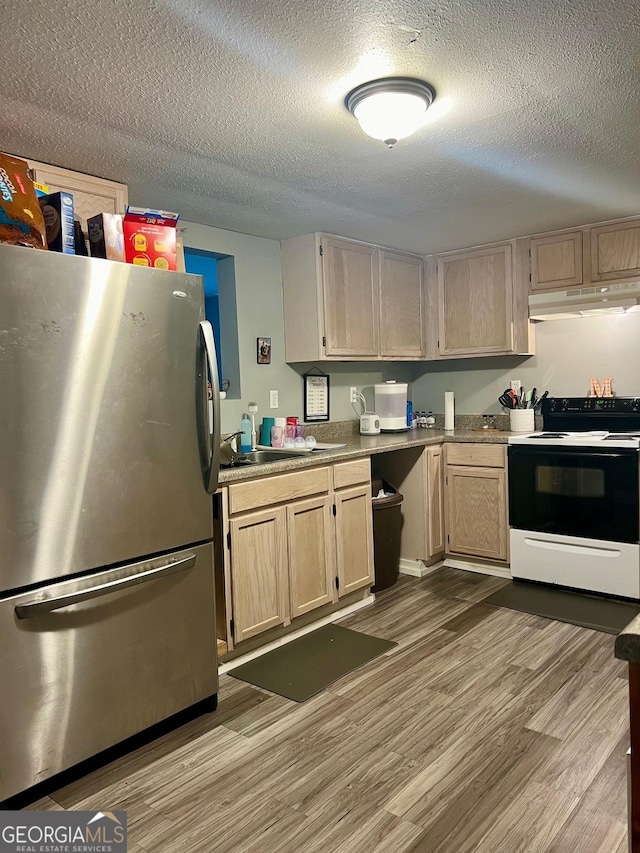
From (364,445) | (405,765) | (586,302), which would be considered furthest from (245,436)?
(586,302)

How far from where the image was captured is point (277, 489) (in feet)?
9.21

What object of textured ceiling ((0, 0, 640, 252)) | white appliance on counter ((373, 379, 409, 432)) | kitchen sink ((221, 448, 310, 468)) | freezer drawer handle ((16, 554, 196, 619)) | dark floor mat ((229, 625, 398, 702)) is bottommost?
dark floor mat ((229, 625, 398, 702))

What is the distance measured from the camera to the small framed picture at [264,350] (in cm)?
367

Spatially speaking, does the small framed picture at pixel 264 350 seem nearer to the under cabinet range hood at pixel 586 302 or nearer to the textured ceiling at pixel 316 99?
the textured ceiling at pixel 316 99

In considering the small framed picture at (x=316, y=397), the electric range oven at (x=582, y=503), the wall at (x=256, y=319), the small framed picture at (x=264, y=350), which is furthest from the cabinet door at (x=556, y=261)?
the small framed picture at (x=264, y=350)

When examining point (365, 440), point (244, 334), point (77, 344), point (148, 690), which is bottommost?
point (148, 690)

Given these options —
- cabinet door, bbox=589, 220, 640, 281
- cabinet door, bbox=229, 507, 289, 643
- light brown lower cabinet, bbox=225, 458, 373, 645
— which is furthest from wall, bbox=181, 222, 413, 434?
cabinet door, bbox=589, 220, 640, 281

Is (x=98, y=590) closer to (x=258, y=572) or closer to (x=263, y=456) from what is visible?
(x=258, y=572)

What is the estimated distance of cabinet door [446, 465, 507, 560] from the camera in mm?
3777

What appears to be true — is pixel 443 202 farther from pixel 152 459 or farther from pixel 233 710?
pixel 233 710

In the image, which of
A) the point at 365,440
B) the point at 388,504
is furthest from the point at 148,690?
the point at 365,440

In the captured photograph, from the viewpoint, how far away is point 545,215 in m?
3.45

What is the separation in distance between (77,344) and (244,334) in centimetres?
181

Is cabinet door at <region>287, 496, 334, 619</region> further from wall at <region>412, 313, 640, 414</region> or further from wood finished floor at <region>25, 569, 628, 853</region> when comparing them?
wall at <region>412, 313, 640, 414</region>
